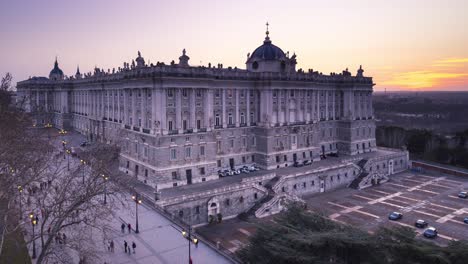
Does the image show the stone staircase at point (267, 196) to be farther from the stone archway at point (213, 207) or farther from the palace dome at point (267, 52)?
the palace dome at point (267, 52)

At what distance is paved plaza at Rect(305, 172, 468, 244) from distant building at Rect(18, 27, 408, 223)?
13.7 ft

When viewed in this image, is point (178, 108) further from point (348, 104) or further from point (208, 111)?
point (348, 104)

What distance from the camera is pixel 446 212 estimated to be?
167 feet

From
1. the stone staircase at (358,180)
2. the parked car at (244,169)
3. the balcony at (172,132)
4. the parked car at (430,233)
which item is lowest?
the parked car at (430,233)

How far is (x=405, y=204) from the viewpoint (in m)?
53.8

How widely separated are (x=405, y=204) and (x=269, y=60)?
3144 cm

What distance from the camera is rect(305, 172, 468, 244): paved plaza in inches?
1816

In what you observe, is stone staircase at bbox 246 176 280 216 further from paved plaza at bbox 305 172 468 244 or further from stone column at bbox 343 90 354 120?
stone column at bbox 343 90 354 120

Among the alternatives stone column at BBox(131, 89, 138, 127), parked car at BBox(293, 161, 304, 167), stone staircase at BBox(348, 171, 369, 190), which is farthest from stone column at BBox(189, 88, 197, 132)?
stone staircase at BBox(348, 171, 369, 190)

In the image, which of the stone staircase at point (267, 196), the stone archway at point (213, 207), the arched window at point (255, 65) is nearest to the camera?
the stone archway at point (213, 207)

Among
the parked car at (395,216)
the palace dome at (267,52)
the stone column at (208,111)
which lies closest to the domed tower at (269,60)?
the palace dome at (267,52)

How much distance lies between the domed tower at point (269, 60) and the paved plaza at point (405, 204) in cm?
2317

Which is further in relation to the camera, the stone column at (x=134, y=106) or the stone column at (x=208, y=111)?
the stone column at (x=134, y=106)

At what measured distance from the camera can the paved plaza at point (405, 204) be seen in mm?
46125
